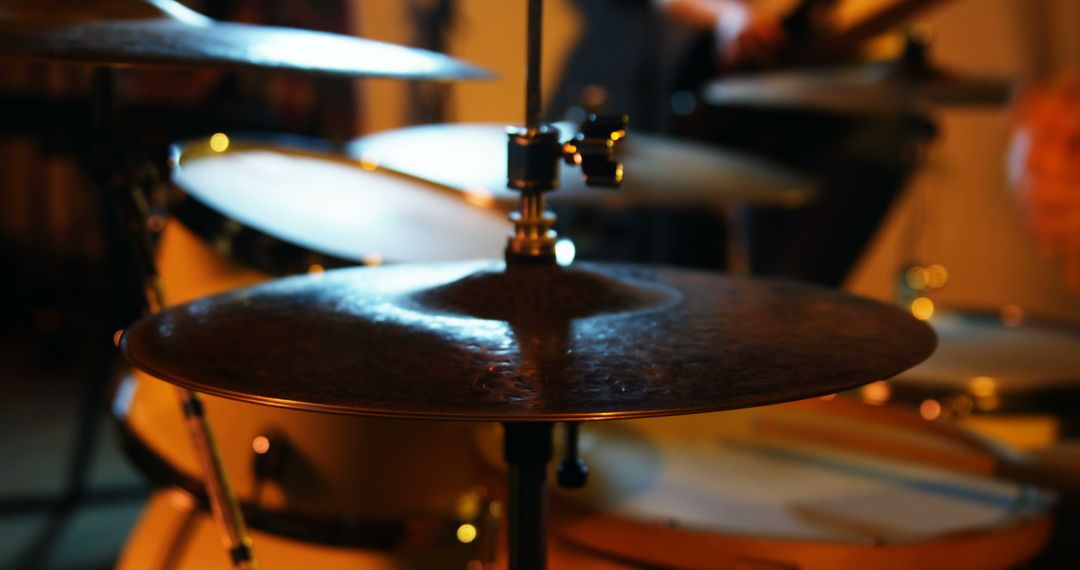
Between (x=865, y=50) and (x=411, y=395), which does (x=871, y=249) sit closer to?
(x=865, y=50)

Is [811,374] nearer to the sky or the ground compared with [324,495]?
nearer to the sky

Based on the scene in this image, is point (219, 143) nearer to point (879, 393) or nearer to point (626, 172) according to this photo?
point (626, 172)

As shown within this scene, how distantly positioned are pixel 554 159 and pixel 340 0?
1.96 m

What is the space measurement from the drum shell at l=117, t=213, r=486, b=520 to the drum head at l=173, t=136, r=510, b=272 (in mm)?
39

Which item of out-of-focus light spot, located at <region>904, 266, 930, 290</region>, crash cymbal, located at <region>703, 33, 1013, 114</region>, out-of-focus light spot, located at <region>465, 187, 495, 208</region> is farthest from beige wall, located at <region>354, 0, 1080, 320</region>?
out-of-focus light spot, located at <region>465, 187, 495, 208</region>

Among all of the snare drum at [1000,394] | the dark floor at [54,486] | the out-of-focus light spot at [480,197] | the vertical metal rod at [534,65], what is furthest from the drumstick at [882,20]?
the dark floor at [54,486]

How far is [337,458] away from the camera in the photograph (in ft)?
2.66

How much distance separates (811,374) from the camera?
47cm

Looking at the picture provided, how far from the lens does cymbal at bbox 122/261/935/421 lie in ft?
1.40

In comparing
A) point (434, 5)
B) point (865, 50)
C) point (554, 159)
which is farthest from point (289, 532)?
point (434, 5)

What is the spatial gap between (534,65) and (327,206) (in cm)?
41

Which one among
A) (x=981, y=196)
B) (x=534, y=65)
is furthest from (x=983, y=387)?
(x=981, y=196)

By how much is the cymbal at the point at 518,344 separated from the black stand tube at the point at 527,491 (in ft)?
0.22

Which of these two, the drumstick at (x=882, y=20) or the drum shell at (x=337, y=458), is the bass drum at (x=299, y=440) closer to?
the drum shell at (x=337, y=458)
